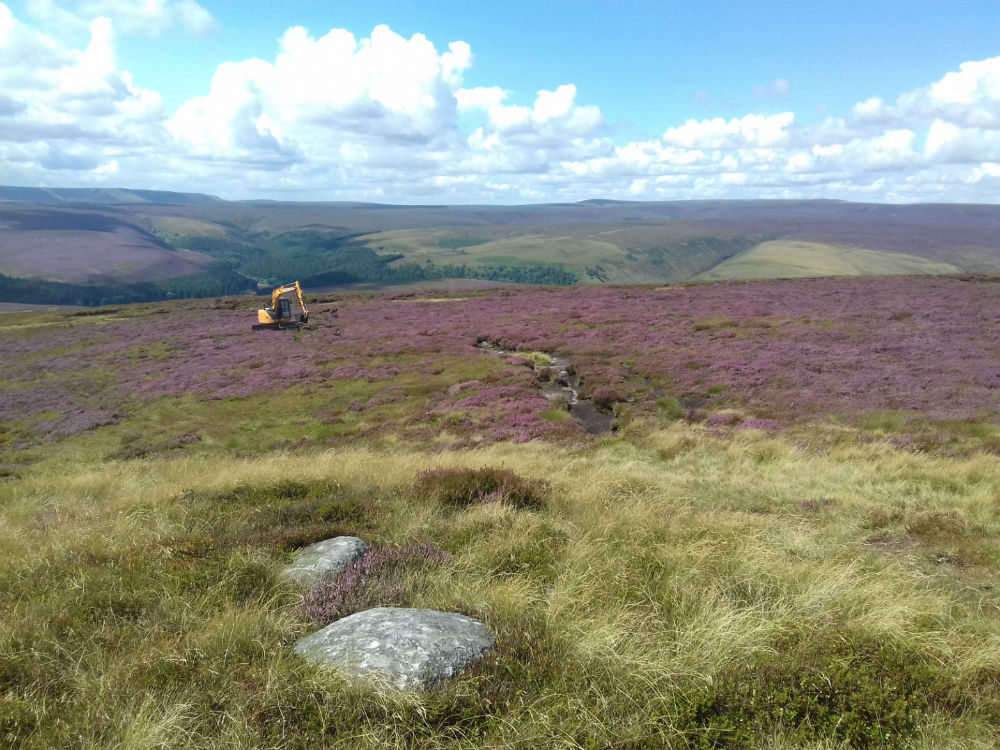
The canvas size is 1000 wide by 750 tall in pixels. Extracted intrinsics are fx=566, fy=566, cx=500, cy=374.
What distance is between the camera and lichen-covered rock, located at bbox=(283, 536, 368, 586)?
6895 mm

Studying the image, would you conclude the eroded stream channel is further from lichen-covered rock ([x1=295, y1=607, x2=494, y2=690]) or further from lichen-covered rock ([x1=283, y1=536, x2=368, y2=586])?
lichen-covered rock ([x1=295, y1=607, x2=494, y2=690])

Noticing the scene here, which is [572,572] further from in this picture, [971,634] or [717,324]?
[717,324]

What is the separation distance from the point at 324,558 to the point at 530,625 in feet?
10.1

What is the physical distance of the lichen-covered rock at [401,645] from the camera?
4758mm

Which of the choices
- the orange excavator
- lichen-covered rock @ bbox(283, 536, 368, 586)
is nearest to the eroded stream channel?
lichen-covered rock @ bbox(283, 536, 368, 586)

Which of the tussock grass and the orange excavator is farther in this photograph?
the orange excavator

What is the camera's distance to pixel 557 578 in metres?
6.73

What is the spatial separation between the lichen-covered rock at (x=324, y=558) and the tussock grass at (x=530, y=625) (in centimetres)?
25

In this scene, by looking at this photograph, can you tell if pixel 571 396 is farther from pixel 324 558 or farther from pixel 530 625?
pixel 530 625

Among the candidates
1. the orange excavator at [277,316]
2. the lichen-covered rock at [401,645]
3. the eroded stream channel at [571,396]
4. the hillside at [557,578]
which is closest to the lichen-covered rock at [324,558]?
the hillside at [557,578]

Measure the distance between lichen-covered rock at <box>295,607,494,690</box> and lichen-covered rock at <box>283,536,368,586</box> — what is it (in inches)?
55.8

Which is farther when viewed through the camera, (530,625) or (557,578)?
(557,578)

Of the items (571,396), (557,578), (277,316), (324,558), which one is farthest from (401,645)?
(277,316)

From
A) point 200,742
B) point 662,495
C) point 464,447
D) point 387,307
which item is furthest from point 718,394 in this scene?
point 387,307
